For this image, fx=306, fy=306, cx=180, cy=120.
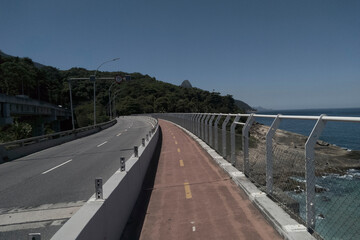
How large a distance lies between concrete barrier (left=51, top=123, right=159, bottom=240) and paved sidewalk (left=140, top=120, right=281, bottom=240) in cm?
53

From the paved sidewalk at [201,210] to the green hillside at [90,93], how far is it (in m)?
76.0

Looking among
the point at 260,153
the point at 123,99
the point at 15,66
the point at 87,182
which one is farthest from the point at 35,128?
the point at 123,99

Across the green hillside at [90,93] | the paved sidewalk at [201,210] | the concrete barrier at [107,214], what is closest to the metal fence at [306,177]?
the paved sidewalk at [201,210]

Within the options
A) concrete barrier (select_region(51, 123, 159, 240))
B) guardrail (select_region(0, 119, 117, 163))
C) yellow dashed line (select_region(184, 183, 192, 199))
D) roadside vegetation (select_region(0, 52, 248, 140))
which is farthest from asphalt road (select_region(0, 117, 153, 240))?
roadside vegetation (select_region(0, 52, 248, 140))

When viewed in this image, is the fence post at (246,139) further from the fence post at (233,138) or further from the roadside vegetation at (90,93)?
the roadside vegetation at (90,93)

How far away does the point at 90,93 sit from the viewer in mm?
125125

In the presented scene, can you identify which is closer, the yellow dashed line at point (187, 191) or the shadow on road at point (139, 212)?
the shadow on road at point (139, 212)

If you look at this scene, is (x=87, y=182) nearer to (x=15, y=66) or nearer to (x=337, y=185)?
(x=337, y=185)

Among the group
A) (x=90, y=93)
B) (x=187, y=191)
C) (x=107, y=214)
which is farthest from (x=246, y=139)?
(x=90, y=93)

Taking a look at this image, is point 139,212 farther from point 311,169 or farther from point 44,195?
point 311,169

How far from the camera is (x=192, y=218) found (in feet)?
20.1

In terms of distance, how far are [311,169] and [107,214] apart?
3091 millimetres

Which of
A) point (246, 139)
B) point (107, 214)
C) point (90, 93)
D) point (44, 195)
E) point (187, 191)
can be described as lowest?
point (44, 195)

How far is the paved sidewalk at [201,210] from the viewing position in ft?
17.5
